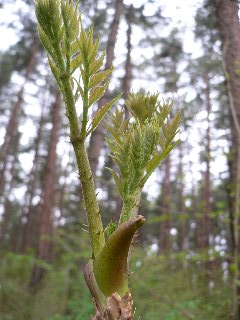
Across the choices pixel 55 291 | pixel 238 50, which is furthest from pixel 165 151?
pixel 55 291

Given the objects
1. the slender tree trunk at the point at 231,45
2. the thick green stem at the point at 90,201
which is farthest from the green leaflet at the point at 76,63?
the slender tree trunk at the point at 231,45

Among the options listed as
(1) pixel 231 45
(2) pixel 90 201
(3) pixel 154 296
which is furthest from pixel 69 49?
(3) pixel 154 296

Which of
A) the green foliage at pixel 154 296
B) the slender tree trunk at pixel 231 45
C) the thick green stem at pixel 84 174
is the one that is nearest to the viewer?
the thick green stem at pixel 84 174

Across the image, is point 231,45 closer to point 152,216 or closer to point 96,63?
point 96,63

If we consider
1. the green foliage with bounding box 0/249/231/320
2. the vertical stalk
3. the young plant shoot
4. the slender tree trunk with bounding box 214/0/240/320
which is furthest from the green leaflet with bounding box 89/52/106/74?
the green foliage with bounding box 0/249/231/320

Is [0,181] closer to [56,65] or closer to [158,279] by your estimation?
[158,279]

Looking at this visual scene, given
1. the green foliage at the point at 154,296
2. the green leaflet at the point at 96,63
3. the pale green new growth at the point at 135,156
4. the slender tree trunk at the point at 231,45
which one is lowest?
the green foliage at the point at 154,296

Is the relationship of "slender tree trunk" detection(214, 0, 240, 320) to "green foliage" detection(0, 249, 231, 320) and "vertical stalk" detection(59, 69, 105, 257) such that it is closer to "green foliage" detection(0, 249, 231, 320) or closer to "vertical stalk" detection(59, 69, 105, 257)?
"green foliage" detection(0, 249, 231, 320)

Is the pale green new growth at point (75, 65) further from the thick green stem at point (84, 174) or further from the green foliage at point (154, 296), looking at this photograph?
the green foliage at point (154, 296)
